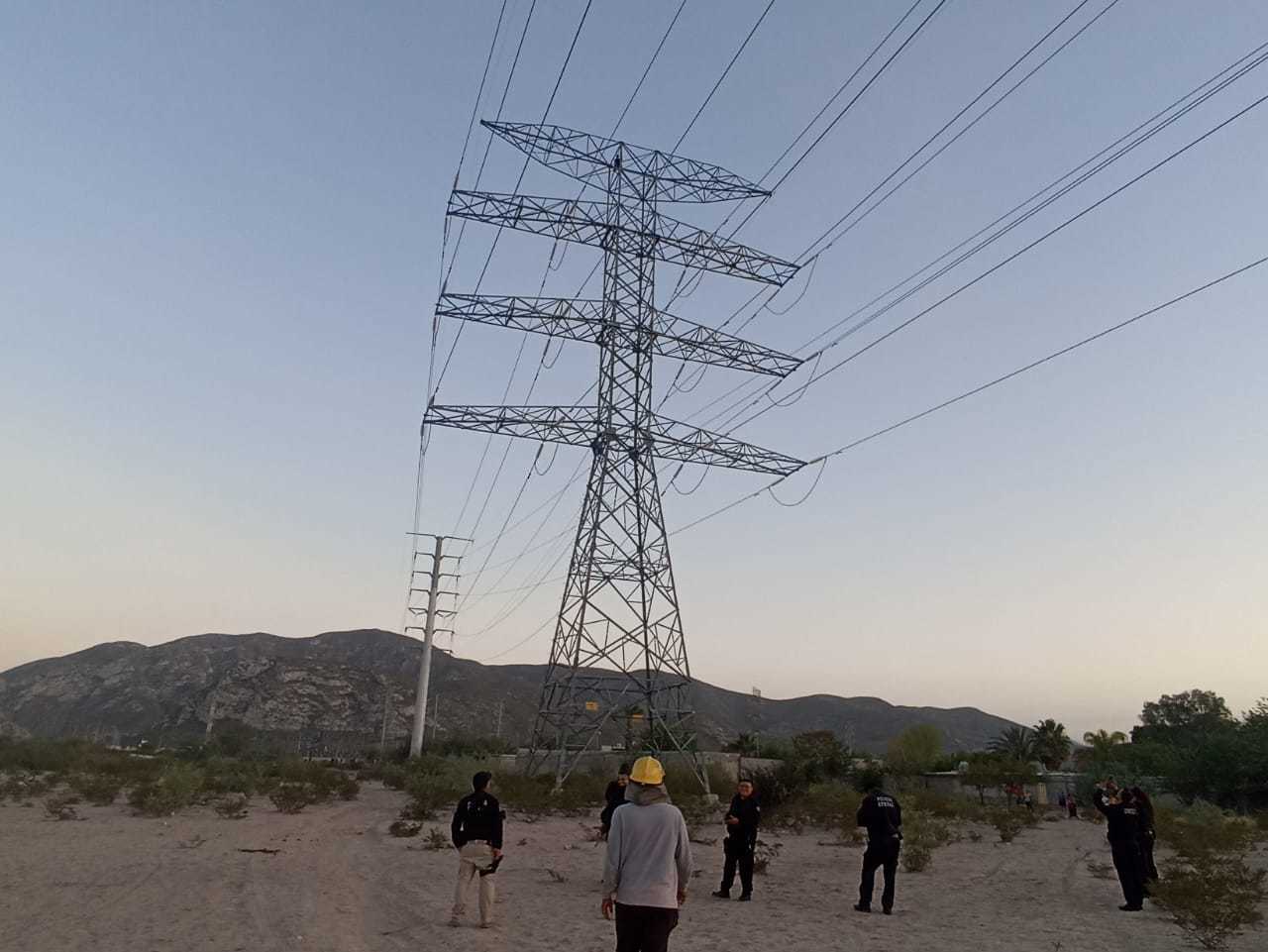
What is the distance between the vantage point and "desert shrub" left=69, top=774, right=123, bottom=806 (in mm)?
25188

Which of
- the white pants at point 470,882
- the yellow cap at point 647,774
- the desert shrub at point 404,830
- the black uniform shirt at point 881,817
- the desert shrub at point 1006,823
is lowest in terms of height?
the desert shrub at point 404,830

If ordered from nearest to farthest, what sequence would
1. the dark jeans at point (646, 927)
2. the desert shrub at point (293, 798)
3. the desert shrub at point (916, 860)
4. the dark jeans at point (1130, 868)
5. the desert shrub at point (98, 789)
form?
the dark jeans at point (646, 927), the dark jeans at point (1130, 868), the desert shrub at point (916, 860), the desert shrub at point (293, 798), the desert shrub at point (98, 789)

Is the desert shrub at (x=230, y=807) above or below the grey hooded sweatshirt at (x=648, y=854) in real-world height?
below

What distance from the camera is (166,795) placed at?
2327 cm

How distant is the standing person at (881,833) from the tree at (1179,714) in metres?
68.7

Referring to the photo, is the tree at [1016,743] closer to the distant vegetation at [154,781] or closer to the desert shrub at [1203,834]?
the desert shrub at [1203,834]

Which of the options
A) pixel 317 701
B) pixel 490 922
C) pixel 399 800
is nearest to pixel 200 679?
pixel 317 701

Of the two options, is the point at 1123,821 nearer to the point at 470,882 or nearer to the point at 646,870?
the point at 470,882

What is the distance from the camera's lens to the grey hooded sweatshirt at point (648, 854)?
5762 mm

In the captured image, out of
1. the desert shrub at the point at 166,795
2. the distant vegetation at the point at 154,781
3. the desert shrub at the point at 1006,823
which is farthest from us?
the distant vegetation at the point at 154,781

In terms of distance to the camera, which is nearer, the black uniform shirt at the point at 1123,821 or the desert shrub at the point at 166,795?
the black uniform shirt at the point at 1123,821

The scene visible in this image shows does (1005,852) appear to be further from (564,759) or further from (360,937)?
(360,937)

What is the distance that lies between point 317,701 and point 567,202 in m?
104

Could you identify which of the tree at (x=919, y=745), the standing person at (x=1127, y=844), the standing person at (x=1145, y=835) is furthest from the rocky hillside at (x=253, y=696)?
the standing person at (x=1127, y=844)
